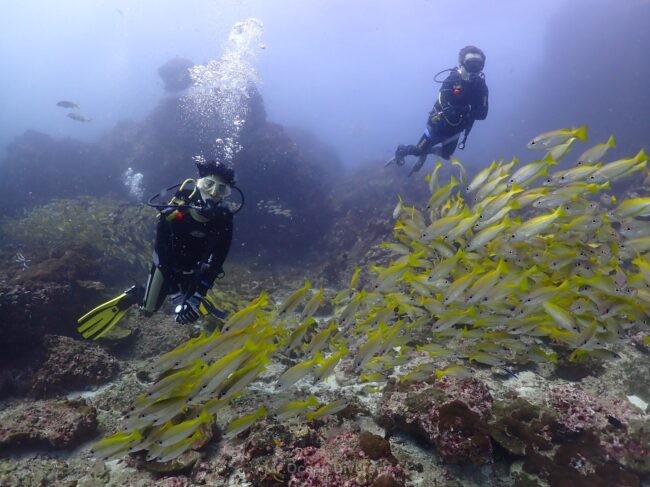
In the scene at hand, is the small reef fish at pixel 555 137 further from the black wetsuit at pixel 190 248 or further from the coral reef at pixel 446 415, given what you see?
the black wetsuit at pixel 190 248

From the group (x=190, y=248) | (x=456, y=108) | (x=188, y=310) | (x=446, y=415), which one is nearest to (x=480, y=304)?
(x=446, y=415)

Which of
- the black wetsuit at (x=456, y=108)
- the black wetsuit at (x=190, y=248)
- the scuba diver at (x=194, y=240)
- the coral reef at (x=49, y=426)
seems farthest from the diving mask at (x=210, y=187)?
the black wetsuit at (x=456, y=108)

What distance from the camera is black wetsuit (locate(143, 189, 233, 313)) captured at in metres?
4.80

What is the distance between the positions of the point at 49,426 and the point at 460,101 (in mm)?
10603

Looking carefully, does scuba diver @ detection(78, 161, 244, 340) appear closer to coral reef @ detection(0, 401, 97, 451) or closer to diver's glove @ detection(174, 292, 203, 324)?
diver's glove @ detection(174, 292, 203, 324)

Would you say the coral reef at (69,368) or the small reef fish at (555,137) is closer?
the small reef fish at (555,137)

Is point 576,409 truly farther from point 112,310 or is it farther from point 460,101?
point 460,101

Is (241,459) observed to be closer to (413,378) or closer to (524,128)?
(413,378)

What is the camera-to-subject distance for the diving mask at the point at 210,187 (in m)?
4.80

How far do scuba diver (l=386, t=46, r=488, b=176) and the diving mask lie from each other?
7.03 metres

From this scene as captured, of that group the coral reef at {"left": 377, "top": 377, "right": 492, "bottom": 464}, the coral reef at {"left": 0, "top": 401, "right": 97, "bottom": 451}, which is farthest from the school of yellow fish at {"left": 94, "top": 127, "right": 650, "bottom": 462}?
the coral reef at {"left": 0, "top": 401, "right": 97, "bottom": 451}

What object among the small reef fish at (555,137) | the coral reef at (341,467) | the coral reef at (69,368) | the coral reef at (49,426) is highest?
the small reef fish at (555,137)

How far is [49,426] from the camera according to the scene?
5277 millimetres

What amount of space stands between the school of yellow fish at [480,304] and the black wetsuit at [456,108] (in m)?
4.69
